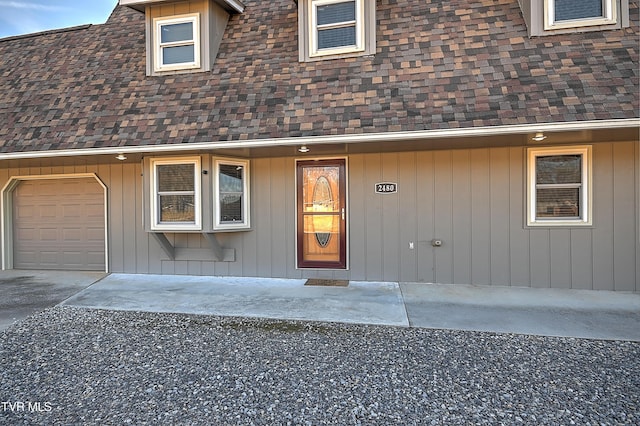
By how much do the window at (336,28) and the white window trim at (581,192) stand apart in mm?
3115

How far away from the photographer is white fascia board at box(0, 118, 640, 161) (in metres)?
4.64

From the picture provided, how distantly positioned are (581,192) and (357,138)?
11.7 feet

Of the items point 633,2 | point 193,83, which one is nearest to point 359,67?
point 193,83

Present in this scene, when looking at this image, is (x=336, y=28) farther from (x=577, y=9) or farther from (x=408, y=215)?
(x=577, y=9)

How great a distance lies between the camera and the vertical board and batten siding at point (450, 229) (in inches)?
216

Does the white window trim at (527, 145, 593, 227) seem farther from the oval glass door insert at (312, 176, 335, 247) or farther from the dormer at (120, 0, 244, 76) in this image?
the dormer at (120, 0, 244, 76)

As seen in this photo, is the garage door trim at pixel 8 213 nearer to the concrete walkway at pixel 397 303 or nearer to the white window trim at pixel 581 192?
the concrete walkway at pixel 397 303

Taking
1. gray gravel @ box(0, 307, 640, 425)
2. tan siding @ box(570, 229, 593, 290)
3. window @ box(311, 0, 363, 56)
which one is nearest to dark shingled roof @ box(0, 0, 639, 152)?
window @ box(311, 0, 363, 56)

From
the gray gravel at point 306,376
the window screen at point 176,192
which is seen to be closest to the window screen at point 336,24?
the window screen at point 176,192

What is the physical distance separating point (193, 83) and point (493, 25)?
16.8 feet

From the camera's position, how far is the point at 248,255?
6551 mm

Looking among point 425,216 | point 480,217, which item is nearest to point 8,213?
point 425,216

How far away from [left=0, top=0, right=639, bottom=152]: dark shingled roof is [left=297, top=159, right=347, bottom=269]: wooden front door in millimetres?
1127

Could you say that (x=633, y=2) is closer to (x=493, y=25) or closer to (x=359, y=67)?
(x=493, y=25)
